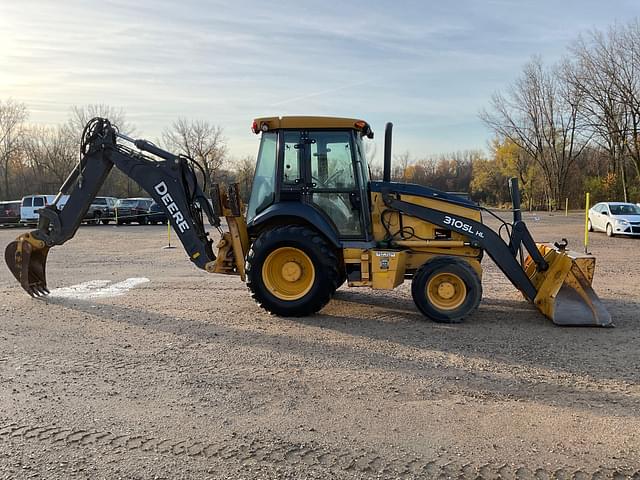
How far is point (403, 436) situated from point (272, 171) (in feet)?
15.3

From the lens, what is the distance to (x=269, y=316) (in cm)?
787

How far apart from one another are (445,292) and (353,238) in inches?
57.8

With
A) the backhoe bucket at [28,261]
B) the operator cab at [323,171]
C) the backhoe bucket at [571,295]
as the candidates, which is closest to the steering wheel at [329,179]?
the operator cab at [323,171]

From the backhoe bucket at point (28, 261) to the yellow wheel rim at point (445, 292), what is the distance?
6.36 meters

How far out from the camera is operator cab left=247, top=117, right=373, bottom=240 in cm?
764

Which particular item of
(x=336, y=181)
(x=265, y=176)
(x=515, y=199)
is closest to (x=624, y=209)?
(x=515, y=199)

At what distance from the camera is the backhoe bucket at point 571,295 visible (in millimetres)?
7082

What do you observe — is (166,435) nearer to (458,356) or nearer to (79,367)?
(79,367)

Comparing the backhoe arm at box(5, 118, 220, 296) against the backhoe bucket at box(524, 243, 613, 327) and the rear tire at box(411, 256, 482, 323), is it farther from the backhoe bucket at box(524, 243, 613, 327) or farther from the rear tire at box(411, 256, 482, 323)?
the backhoe bucket at box(524, 243, 613, 327)


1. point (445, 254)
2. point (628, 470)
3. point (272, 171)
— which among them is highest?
point (272, 171)

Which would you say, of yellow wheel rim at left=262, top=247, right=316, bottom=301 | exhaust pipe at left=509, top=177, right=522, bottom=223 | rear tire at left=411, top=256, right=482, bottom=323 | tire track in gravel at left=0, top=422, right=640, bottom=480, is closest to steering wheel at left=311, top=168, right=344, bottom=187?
yellow wheel rim at left=262, top=247, right=316, bottom=301

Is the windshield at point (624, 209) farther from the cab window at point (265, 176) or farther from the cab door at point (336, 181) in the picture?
the cab window at point (265, 176)

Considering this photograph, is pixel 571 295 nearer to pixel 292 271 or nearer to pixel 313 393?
pixel 292 271

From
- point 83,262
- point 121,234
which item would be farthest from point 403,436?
point 121,234
